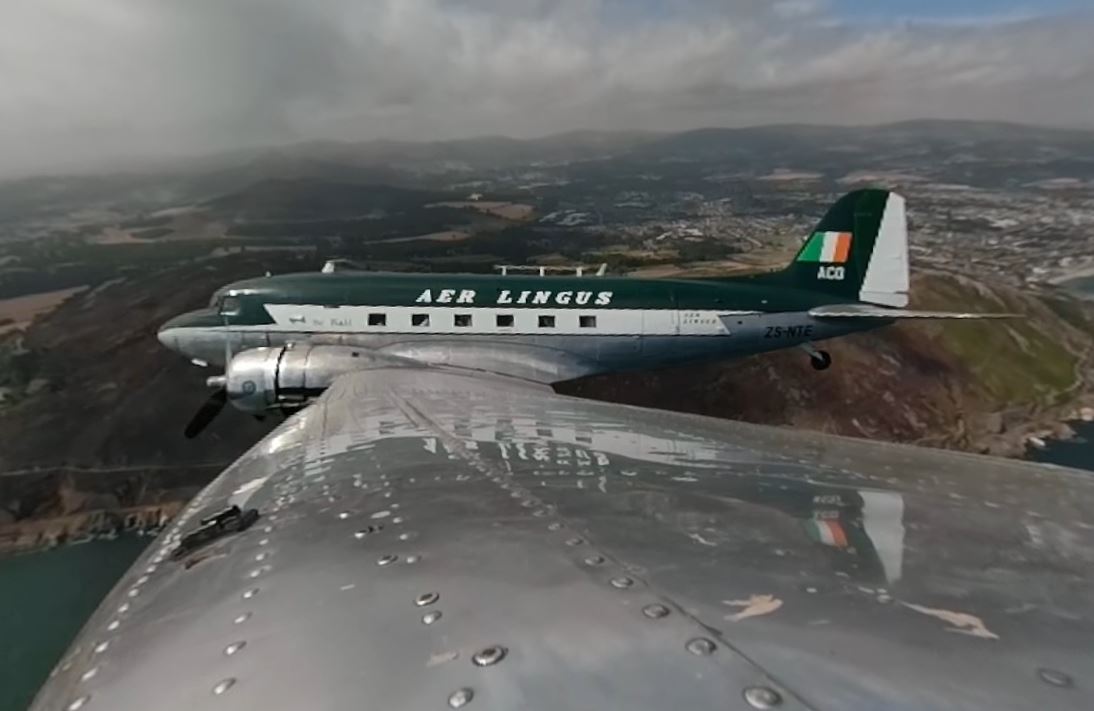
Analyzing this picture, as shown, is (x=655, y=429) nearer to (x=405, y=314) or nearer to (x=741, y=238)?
(x=405, y=314)

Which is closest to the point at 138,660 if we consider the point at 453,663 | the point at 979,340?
the point at 453,663

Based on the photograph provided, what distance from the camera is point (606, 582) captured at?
2098 mm

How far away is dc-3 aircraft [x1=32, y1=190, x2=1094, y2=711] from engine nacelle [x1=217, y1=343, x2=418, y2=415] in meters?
7.97

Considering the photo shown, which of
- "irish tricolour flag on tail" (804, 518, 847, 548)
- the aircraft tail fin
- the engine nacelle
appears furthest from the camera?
the aircraft tail fin

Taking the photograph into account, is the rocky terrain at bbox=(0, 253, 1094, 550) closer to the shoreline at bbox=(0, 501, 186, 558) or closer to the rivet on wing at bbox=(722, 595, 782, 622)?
the shoreline at bbox=(0, 501, 186, 558)

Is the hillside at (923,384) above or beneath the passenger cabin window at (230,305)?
beneath

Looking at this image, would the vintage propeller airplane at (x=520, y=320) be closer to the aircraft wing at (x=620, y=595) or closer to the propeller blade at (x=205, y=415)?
the propeller blade at (x=205, y=415)

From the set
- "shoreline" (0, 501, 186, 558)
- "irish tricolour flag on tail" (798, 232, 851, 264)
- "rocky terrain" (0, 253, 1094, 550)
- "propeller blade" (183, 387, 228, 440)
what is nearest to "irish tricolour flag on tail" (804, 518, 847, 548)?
"propeller blade" (183, 387, 228, 440)

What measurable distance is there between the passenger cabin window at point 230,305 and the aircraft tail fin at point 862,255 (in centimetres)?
1474

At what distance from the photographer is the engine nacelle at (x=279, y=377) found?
13.2 meters

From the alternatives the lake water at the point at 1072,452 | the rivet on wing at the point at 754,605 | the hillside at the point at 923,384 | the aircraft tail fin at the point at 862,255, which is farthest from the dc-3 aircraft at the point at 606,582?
the lake water at the point at 1072,452

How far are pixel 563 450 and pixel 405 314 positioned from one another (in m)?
12.0

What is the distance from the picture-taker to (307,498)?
3.68m

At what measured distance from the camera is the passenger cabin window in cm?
1622
